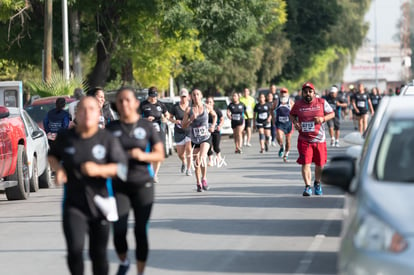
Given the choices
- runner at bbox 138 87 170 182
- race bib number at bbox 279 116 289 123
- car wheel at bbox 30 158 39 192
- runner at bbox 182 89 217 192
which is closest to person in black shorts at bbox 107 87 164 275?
runner at bbox 182 89 217 192

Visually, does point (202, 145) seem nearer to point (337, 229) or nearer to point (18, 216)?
point (18, 216)

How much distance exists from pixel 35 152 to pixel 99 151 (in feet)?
39.5

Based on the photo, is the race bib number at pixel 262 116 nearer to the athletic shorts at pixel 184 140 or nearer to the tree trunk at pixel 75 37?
the tree trunk at pixel 75 37

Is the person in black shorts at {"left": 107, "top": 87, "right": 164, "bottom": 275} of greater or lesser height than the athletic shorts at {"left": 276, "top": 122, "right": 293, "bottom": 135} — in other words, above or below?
above

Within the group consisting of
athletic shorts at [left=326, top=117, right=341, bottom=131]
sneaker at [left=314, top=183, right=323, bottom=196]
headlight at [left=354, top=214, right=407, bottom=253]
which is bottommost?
sneaker at [left=314, top=183, right=323, bottom=196]

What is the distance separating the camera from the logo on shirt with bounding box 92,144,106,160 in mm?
8489

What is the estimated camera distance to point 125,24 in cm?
4169

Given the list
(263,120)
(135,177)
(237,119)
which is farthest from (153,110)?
(135,177)

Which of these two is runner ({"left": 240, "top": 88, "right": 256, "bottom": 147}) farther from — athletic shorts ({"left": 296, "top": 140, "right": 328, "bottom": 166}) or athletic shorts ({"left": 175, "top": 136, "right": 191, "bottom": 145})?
athletic shorts ({"left": 296, "top": 140, "right": 328, "bottom": 166})

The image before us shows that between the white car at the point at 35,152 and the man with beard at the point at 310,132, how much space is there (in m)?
4.72

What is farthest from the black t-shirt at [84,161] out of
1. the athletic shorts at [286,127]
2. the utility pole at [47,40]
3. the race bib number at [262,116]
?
the utility pole at [47,40]

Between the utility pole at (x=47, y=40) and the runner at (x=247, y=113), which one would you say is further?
the runner at (x=247, y=113)

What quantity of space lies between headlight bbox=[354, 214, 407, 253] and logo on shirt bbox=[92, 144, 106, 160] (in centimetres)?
224

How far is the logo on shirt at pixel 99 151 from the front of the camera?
8.49 m
